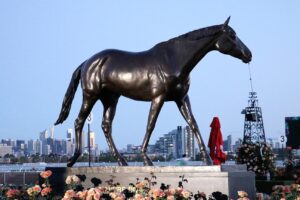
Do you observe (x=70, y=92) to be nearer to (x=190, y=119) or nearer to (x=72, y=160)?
(x=72, y=160)

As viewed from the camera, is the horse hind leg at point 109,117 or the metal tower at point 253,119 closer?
the horse hind leg at point 109,117

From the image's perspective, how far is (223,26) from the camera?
8789 millimetres

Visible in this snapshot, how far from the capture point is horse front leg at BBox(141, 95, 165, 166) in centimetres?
871

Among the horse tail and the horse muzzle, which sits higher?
the horse muzzle

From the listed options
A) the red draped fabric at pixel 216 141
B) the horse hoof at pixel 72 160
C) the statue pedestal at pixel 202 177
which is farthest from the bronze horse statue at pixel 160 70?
the red draped fabric at pixel 216 141

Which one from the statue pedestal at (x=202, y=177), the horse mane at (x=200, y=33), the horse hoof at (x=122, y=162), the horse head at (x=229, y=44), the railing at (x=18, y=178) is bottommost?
the railing at (x=18, y=178)

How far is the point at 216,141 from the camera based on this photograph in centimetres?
1150

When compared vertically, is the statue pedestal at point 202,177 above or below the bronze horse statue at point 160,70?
below

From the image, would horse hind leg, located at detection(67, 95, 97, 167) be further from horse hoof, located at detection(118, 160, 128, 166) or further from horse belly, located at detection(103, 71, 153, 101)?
horse hoof, located at detection(118, 160, 128, 166)

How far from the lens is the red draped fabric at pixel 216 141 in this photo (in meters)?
11.4

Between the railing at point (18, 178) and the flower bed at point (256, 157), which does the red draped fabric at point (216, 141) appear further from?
the railing at point (18, 178)

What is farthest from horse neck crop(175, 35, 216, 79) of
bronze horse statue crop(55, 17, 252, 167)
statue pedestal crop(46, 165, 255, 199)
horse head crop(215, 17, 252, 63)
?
statue pedestal crop(46, 165, 255, 199)

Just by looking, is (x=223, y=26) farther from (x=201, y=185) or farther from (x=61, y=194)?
(x=61, y=194)

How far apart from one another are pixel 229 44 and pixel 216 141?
3254 mm
